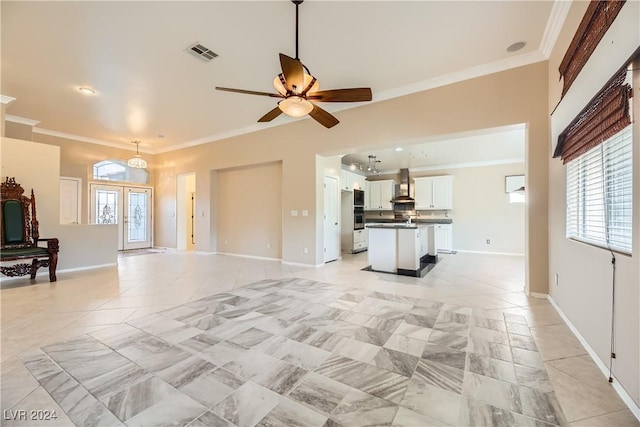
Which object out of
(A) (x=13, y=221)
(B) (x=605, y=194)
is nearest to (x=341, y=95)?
(B) (x=605, y=194)

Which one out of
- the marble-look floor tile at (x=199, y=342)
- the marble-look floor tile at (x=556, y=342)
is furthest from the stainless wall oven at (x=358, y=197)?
the marble-look floor tile at (x=199, y=342)

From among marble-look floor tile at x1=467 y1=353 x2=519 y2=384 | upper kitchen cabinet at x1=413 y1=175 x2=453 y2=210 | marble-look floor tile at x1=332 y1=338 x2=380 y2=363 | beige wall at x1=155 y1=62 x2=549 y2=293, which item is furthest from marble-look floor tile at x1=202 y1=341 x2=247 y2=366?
upper kitchen cabinet at x1=413 y1=175 x2=453 y2=210

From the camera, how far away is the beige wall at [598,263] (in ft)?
4.87

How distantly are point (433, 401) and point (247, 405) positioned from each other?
3.59 ft

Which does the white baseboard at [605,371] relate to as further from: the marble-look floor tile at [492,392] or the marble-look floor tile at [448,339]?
the marble-look floor tile at [448,339]

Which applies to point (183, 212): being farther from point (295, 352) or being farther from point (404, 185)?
point (295, 352)

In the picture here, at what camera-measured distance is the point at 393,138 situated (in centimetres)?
444

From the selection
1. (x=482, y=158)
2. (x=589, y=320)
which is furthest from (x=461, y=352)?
(x=482, y=158)

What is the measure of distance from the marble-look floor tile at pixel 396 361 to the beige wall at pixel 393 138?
2.63m

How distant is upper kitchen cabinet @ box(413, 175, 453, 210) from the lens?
8297 millimetres

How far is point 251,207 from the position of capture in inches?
273

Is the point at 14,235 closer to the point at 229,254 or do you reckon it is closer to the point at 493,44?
the point at 229,254

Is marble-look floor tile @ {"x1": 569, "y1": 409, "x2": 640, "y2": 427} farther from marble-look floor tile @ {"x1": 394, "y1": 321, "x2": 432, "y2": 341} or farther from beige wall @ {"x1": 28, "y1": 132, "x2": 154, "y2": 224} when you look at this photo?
beige wall @ {"x1": 28, "y1": 132, "x2": 154, "y2": 224}

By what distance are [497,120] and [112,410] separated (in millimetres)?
4881
